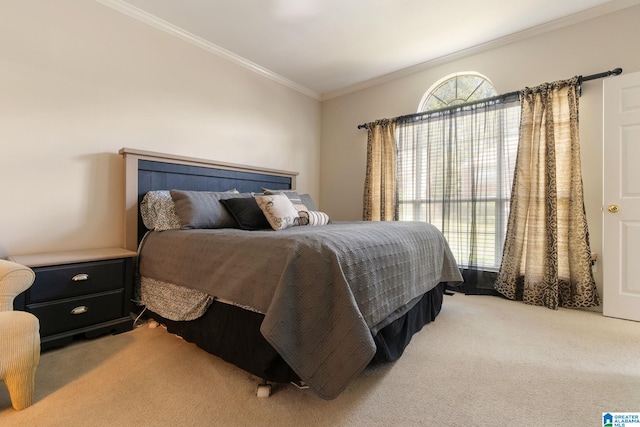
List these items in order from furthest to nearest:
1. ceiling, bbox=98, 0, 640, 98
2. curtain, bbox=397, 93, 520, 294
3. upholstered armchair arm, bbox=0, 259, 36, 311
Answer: curtain, bbox=397, 93, 520, 294 < ceiling, bbox=98, 0, 640, 98 < upholstered armchair arm, bbox=0, 259, 36, 311

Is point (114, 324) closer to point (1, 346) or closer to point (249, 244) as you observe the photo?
point (1, 346)

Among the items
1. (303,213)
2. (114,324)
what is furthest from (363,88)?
(114,324)

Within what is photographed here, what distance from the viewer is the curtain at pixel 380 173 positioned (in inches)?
149

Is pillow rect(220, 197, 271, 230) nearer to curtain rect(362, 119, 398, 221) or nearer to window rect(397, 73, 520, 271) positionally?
curtain rect(362, 119, 398, 221)

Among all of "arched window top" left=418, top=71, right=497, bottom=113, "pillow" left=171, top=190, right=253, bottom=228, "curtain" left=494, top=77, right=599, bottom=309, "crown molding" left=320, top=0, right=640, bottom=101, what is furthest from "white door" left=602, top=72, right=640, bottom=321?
"pillow" left=171, top=190, right=253, bottom=228

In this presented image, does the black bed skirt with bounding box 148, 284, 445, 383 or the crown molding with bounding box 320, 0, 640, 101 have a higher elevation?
the crown molding with bounding box 320, 0, 640, 101

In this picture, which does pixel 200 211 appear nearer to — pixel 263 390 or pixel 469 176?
pixel 263 390

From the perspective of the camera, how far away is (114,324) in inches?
79.4

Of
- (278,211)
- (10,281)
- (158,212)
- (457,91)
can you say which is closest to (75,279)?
(10,281)

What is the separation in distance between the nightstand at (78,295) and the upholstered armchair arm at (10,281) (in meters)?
0.34

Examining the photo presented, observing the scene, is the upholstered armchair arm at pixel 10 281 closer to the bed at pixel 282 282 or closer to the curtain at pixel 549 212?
the bed at pixel 282 282

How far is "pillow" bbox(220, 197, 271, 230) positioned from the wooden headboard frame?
0.58 m

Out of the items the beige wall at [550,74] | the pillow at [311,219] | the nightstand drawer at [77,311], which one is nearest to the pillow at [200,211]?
the pillow at [311,219]

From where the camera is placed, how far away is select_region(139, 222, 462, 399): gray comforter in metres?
1.17
